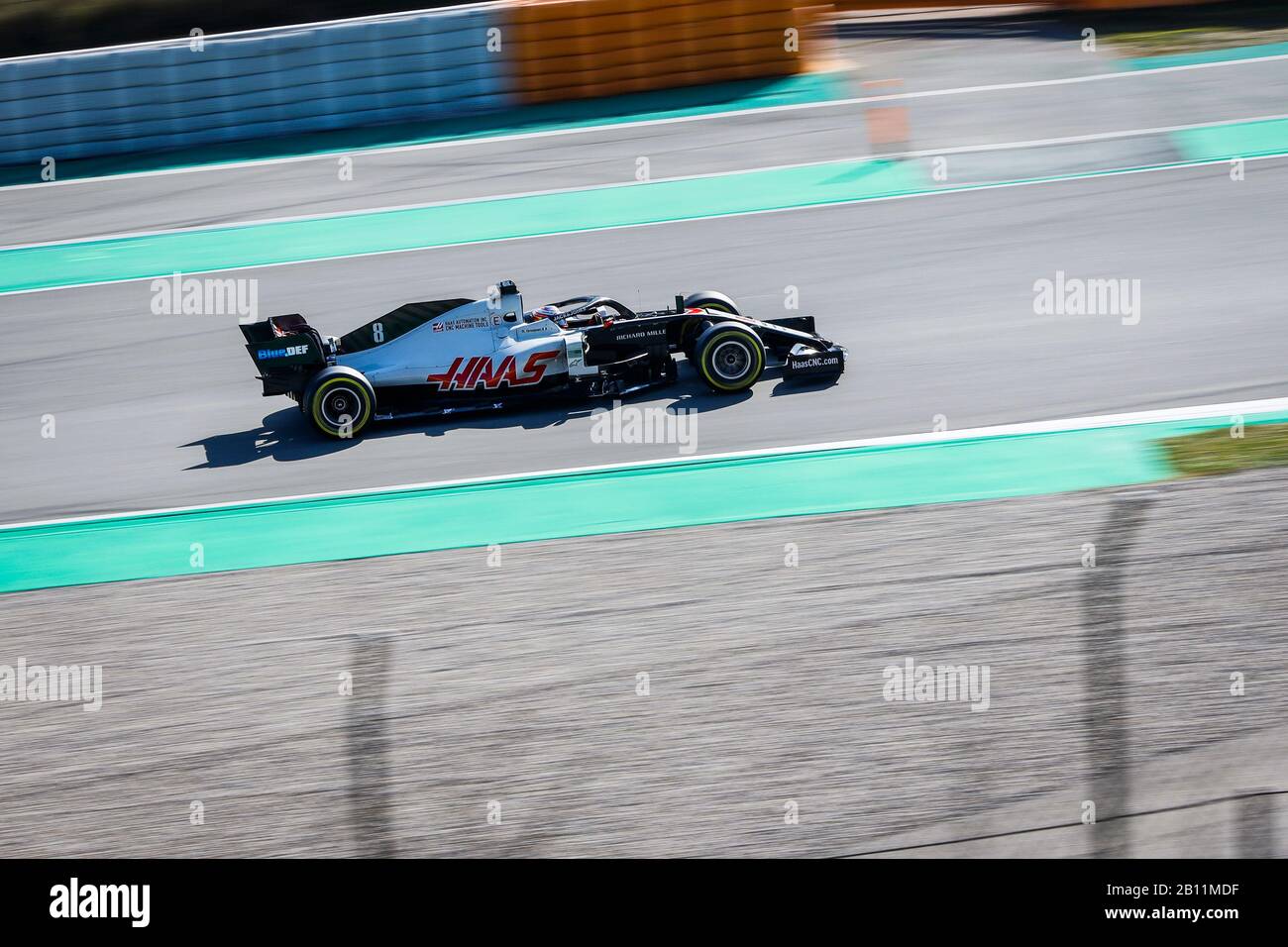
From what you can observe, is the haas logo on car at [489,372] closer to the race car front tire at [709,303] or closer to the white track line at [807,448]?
the white track line at [807,448]

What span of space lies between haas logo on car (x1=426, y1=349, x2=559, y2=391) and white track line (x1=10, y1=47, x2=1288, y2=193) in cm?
672

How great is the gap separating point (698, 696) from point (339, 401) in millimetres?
4310

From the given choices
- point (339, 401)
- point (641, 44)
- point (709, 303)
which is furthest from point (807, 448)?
point (641, 44)

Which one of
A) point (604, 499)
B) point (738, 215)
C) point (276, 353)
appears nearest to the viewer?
point (604, 499)

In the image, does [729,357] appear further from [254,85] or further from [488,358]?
[254,85]

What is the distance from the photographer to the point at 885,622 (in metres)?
6.79

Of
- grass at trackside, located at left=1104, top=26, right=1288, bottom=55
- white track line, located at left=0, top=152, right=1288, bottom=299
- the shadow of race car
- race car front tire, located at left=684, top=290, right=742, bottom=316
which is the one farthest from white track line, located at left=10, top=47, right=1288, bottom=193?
the shadow of race car

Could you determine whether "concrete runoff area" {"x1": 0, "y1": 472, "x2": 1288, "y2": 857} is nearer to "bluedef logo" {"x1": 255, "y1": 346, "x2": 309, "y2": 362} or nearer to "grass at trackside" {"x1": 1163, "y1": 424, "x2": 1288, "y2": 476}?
"grass at trackside" {"x1": 1163, "y1": 424, "x2": 1288, "y2": 476}

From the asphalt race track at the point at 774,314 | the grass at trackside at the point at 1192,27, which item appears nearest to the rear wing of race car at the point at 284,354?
the asphalt race track at the point at 774,314

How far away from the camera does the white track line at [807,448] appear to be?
29.1ft

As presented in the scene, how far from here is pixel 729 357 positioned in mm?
9453
